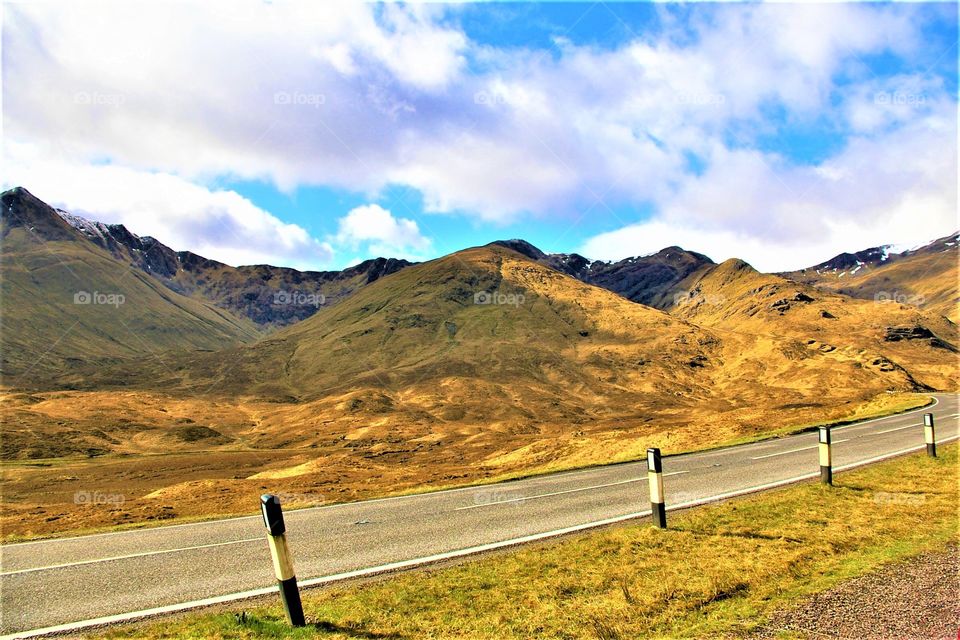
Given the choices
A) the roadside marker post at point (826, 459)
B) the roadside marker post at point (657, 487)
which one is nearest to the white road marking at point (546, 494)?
the roadside marker post at point (826, 459)

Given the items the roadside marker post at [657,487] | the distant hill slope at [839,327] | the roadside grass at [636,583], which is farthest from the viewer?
the distant hill slope at [839,327]

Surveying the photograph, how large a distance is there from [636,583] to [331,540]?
5019 mm

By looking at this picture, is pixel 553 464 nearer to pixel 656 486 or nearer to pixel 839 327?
pixel 656 486

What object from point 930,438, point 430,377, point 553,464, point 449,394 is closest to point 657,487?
point 930,438

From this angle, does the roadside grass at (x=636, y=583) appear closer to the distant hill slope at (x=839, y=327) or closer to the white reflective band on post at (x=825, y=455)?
the white reflective band on post at (x=825, y=455)

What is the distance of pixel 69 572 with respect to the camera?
7.24 meters

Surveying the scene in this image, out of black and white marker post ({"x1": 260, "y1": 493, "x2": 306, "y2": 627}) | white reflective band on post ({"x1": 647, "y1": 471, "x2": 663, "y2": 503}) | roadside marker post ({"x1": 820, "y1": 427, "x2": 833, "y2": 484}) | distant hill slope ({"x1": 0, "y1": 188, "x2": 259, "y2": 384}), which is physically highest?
distant hill slope ({"x1": 0, "y1": 188, "x2": 259, "y2": 384})

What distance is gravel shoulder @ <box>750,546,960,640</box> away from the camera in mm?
4384

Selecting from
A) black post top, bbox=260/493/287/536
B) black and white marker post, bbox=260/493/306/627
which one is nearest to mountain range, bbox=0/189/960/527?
black and white marker post, bbox=260/493/306/627

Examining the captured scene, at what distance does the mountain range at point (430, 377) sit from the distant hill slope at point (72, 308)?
796 mm

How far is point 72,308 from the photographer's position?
5443 inches

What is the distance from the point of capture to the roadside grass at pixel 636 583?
487 cm

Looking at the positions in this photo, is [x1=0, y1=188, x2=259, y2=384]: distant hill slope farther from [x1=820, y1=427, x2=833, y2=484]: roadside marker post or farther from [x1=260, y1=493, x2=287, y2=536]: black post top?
[x1=820, y1=427, x2=833, y2=484]: roadside marker post

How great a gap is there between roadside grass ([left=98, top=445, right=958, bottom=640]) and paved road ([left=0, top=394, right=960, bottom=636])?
29.6 inches
